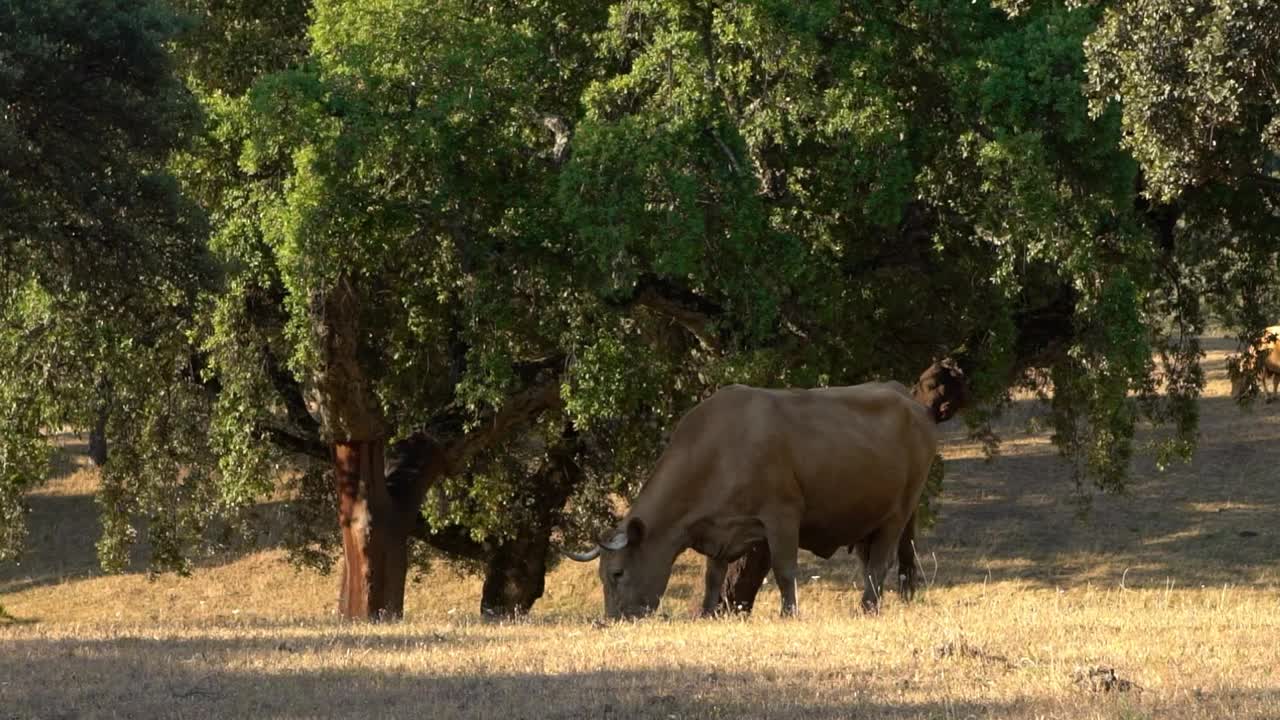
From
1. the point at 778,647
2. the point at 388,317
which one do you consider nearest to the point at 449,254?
the point at 388,317

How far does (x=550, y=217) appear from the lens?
19.5 metres

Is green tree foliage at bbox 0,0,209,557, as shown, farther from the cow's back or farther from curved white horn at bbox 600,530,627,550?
the cow's back

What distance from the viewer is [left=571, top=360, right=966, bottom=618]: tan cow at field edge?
54.1ft

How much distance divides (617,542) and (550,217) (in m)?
4.44

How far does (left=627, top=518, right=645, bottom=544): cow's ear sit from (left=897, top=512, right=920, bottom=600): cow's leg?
126 inches

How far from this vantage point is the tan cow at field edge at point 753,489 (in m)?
16.5

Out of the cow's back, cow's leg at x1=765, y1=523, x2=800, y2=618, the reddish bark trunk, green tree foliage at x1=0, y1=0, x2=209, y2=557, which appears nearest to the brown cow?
the cow's back

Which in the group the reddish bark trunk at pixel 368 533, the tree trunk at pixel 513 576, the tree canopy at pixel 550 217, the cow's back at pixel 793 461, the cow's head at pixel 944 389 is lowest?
the tree trunk at pixel 513 576

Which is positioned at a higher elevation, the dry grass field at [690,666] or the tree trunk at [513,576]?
the dry grass field at [690,666]

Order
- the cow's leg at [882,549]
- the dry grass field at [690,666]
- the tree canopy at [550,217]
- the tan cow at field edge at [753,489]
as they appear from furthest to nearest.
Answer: the tree canopy at [550,217], the cow's leg at [882,549], the tan cow at field edge at [753,489], the dry grass field at [690,666]

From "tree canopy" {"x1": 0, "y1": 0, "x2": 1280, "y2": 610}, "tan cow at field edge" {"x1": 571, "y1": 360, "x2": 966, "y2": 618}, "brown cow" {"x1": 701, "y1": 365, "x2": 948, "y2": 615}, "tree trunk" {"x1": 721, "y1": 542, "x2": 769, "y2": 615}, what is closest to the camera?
"tan cow at field edge" {"x1": 571, "y1": 360, "x2": 966, "y2": 618}

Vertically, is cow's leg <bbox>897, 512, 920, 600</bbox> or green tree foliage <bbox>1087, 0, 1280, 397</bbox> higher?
green tree foliage <bbox>1087, 0, 1280, 397</bbox>

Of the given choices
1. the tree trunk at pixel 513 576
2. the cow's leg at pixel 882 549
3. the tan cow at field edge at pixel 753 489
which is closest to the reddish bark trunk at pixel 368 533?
the tree trunk at pixel 513 576

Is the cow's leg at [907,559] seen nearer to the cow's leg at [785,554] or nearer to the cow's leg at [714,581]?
the cow's leg at [785,554]
